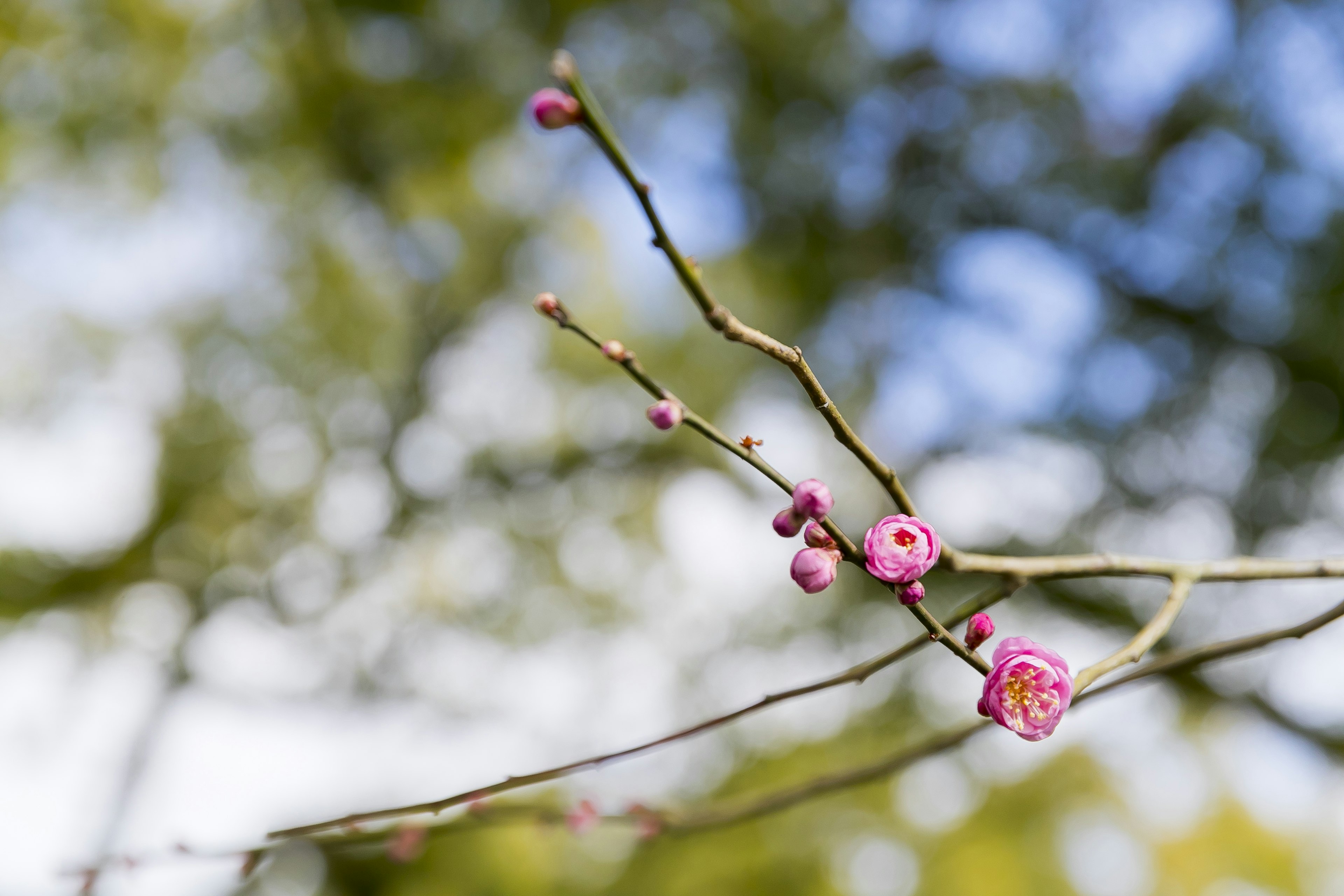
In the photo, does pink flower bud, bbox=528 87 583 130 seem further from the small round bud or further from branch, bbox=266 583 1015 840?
branch, bbox=266 583 1015 840

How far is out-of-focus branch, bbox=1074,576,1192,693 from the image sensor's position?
17.4 inches

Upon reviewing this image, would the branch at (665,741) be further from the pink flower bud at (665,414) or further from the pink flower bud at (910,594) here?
the pink flower bud at (665,414)

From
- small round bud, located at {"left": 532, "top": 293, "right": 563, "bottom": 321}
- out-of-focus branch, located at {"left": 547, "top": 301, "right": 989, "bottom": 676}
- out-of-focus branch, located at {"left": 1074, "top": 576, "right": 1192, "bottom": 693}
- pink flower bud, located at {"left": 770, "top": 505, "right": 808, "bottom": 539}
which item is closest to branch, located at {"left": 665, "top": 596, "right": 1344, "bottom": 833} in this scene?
out-of-focus branch, located at {"left": 1074, "top": 576, "right": 1192, "bottom": 693}

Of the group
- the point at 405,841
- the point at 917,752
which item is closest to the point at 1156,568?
the point at 917,752

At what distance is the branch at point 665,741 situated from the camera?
0.52 meters

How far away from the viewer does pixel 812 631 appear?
3600 mm

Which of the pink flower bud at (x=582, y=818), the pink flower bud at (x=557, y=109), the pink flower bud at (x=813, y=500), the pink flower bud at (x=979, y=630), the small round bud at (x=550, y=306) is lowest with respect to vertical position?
the pink flower bud at (x=979, y=630)

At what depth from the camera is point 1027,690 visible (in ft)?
1.43

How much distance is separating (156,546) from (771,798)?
439 centimetres

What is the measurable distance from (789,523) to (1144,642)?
0.81 feet

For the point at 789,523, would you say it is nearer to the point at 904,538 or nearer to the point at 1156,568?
the point at 904,538

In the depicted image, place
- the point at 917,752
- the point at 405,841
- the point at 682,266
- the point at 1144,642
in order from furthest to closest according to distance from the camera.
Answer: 1. the point at 405,841
2. the point at 917,752
3. the point at 1144,642
4. the point at 682,266

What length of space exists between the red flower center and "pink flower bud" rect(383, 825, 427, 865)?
0.52 metres

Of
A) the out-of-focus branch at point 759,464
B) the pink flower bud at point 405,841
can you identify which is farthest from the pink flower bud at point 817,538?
the pink flower bud at point 405,841
